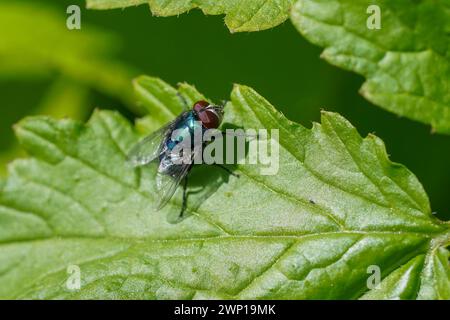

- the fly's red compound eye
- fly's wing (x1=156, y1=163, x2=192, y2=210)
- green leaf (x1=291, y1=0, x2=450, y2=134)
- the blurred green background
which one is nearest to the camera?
green leaf (x1=291, y1=0, x2=450, y2=134)

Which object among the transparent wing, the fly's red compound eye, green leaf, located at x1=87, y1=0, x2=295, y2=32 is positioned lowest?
the transparent wing

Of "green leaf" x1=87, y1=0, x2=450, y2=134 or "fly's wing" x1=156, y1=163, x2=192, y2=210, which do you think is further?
"fly's wing" x1=156, y1=163, x2=192, y2=210

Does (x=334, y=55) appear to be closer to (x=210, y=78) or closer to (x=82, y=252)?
(x=82, y=252)

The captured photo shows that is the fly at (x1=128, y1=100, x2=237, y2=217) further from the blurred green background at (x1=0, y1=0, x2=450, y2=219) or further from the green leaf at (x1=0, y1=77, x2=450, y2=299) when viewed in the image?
the blurred green background at (x1=0, y1=0, x2=450, y2=219)

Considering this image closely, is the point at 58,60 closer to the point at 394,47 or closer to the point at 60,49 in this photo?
the point at 60,49

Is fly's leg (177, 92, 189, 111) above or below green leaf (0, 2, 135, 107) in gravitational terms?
below

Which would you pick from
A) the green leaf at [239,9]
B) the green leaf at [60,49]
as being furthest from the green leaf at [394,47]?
the green leaf at [60,49]

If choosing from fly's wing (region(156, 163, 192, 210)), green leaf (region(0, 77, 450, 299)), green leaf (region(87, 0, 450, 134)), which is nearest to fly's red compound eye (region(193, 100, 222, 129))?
green leaf (region(0, 77, 450, 299))

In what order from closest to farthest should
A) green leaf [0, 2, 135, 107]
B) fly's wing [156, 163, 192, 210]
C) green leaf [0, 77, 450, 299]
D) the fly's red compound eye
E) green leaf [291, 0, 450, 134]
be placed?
1. green leaf [291, 0, 450, 134]
2. green leaf [0, 77, 450, 299]
3. fly's wing [156, 163, 192, 210]
4. the fly's red compound eye
5. green leaf [0, 2, 135, 107]
